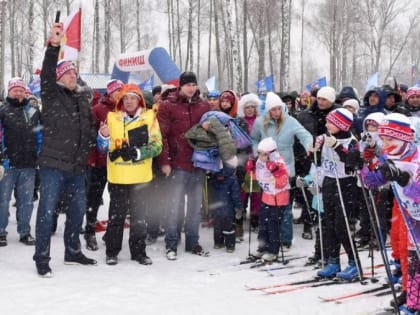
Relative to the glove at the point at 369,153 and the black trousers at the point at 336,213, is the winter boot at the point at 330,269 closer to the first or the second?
the black trousers at the point at 336,213

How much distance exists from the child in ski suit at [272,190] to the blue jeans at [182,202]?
2.66ft

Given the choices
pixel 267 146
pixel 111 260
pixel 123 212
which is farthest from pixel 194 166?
pixel 111 260

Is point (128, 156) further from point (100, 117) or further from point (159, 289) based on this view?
point (159, 289)

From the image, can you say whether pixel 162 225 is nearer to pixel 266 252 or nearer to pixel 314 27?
pixel 266 252

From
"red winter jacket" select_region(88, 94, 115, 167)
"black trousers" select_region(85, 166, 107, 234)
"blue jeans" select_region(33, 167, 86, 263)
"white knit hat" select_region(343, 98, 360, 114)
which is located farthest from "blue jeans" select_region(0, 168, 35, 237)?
"white knit hat" select_region(343, 98, 360, 114)

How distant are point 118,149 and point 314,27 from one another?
3901cm

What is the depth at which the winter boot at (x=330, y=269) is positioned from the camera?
5270 mm

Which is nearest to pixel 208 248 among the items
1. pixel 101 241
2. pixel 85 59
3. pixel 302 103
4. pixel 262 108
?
pixel 101 241

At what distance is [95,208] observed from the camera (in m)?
6.54

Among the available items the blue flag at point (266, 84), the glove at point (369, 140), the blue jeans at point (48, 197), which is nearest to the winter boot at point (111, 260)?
the blue jeans at point (48, 197)

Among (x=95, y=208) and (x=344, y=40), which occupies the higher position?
(x=344, y=40)

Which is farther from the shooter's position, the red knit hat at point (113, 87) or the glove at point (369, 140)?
the red knit hat at point (113, 87)

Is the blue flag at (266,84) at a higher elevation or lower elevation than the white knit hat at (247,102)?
higher

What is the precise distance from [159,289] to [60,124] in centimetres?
194
